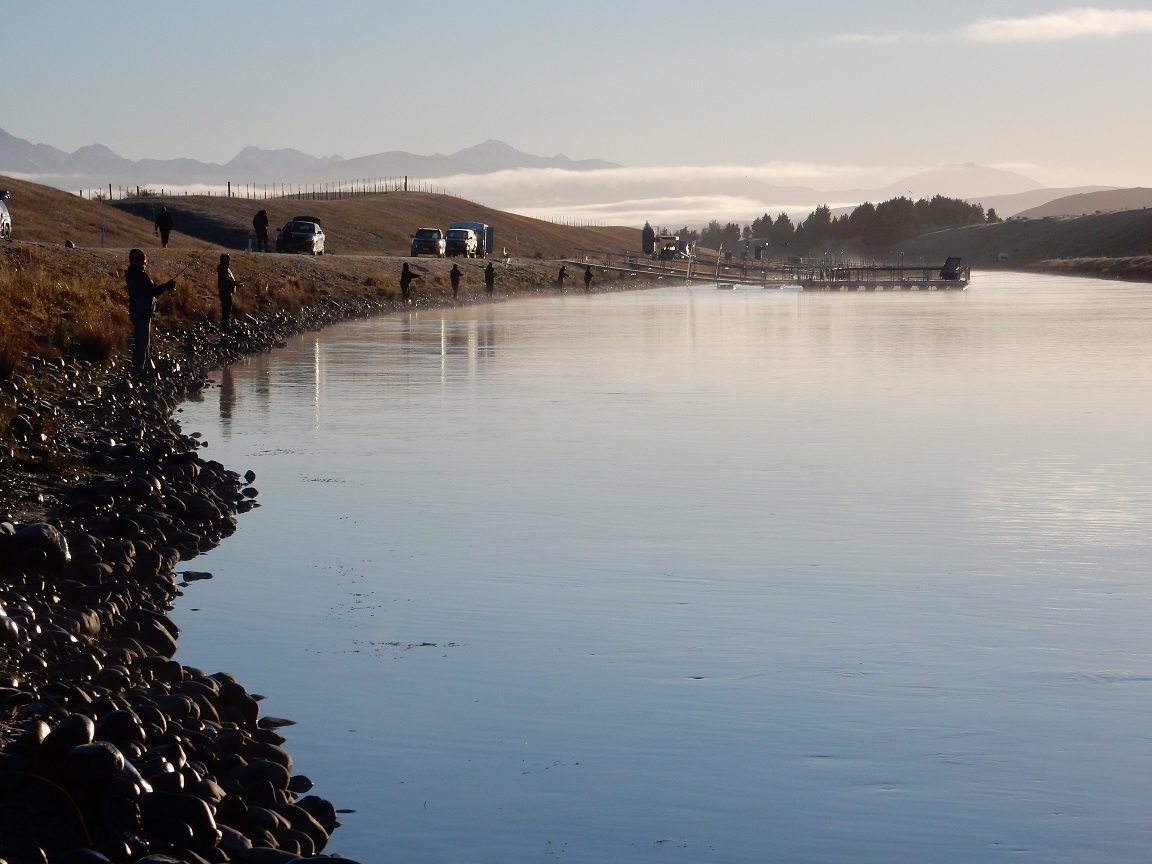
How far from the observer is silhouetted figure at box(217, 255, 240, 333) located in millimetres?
36750

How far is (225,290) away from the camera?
38062 millimetres

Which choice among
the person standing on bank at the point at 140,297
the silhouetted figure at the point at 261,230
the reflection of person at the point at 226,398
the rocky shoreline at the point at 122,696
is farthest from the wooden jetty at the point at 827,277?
the rocky shoreline at the point at 122,696

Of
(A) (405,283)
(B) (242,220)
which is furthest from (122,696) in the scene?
(B) (242,220)

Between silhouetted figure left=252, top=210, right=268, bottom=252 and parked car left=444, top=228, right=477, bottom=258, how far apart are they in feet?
60.9

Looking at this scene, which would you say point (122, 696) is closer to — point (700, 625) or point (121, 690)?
point (121, 690)

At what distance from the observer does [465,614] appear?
11445 mm

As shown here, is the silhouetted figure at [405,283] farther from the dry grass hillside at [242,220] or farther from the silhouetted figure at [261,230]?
the dry grass hillside at [242,220]

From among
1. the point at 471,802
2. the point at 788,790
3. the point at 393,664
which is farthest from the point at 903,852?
the point at 393,664

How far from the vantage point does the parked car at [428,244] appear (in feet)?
271

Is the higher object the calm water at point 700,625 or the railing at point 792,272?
the railing at point 792,272

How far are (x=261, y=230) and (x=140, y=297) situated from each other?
41.0m

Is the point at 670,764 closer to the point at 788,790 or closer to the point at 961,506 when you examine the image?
the point at 788,790

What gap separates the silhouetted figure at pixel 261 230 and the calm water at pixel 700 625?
1569 inches

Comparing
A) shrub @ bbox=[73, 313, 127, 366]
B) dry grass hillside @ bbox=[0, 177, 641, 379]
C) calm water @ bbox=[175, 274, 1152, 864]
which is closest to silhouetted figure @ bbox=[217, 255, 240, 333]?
dry grass hillside @ bbox=[0, 177, 641, 379]
